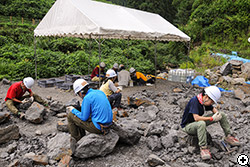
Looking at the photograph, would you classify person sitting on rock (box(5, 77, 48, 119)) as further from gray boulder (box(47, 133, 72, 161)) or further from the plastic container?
the plastic container

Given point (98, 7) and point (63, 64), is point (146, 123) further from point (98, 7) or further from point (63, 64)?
point (63, 64)

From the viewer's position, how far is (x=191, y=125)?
3688 mm

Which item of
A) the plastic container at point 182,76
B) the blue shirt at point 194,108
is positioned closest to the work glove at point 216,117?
the blue shirt at point 194,108

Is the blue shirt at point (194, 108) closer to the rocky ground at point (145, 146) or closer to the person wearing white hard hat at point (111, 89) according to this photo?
the rocky ground at point (145, 146)

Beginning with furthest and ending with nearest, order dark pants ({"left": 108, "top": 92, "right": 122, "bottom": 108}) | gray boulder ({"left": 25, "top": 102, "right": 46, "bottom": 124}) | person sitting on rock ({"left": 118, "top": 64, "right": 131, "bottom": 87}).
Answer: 1. person sitting on rock ({"left": 118, "top": 64, "right": 131, "bottom": 87})
2. dark pants ({"left": 108, "top": 92, "right": 122, "bottom": 108})
3. gray boulder ({"left": 25, "top": 102, "right": 46, "bottom": 124})

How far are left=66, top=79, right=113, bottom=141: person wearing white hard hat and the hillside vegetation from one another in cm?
820

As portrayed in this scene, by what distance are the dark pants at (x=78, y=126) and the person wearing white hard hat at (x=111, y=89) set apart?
229cm

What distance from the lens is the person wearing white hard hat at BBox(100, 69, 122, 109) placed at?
600 cm

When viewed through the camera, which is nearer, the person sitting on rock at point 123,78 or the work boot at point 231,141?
the work boot at point 231,141

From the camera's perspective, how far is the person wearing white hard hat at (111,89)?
600 centimetres

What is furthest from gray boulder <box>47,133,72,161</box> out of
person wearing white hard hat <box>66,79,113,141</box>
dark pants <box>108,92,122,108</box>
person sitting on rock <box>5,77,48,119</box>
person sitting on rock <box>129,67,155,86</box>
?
person sitting on rock <box>129,67,155,86</box>

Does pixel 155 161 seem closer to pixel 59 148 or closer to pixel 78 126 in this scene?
pixel 78 126

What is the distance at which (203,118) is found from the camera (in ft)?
11.6

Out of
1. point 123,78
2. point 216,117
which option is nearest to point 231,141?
point 216,117
